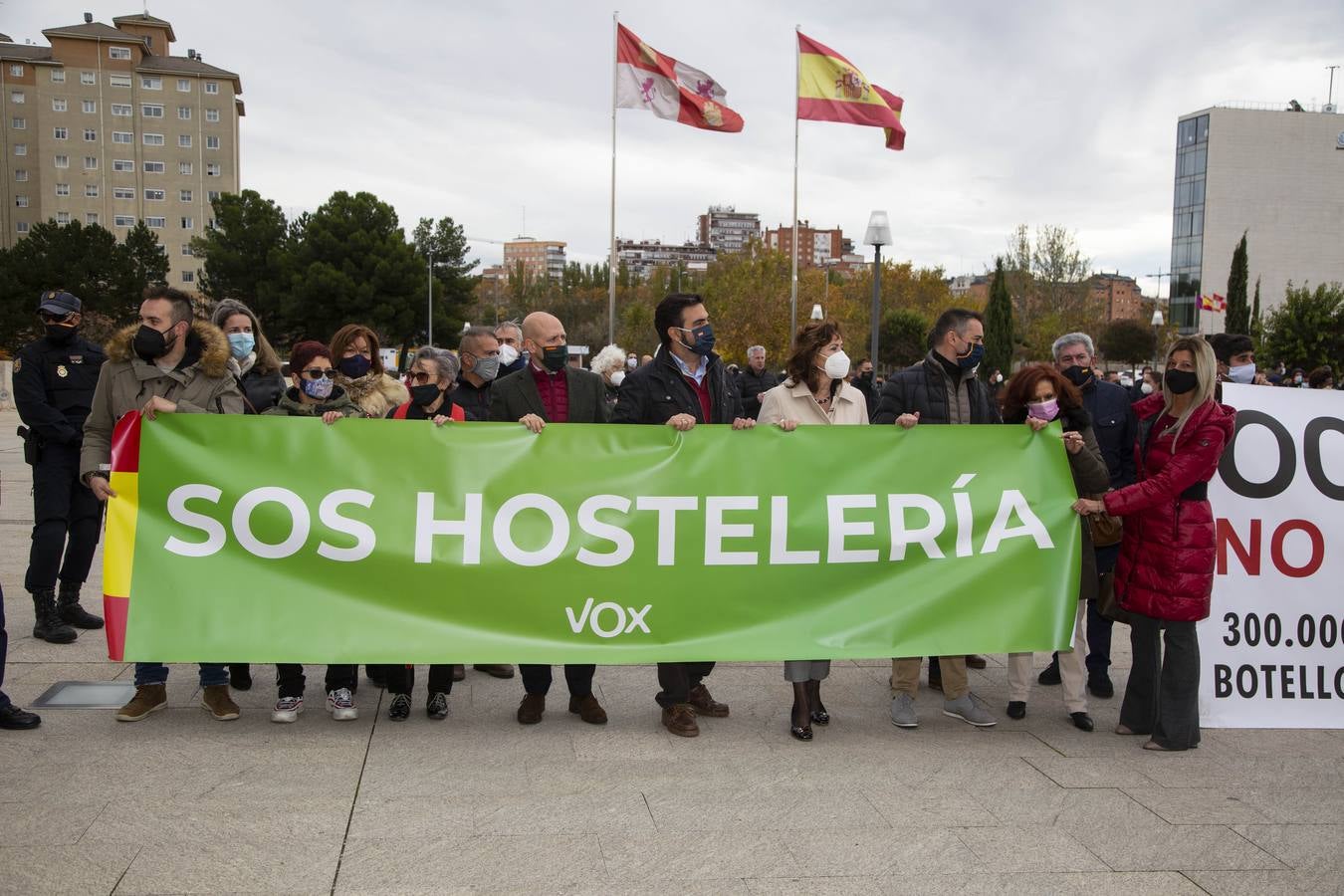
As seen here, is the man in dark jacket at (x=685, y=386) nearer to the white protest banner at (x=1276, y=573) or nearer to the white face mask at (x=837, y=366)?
the white face mask at (x=837, y=366)

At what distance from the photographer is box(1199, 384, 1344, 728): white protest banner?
17.6 feet

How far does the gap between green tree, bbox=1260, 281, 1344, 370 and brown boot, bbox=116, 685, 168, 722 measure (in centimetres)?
4182

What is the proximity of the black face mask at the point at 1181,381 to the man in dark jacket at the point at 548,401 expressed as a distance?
2743 mm

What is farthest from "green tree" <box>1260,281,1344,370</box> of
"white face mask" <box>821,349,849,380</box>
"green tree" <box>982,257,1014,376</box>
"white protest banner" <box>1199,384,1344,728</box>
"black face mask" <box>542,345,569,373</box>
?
"black face mask" <box>542,345,569,373</box>

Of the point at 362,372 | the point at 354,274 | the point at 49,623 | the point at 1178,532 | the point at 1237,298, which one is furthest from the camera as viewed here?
the point at 354,274

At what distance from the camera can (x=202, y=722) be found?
510 cm

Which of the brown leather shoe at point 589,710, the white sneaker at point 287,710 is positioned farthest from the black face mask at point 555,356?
the white sneaker at point 287,710

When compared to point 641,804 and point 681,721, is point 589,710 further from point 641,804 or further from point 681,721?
point 641,804

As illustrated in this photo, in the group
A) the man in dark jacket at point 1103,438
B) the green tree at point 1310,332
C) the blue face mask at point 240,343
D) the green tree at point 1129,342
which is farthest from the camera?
the green tree at point 1129,342

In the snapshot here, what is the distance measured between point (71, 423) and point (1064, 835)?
5904mm

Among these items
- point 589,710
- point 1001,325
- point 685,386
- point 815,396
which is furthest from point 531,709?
point 1001,325

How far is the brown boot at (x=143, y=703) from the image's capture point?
16.5ft

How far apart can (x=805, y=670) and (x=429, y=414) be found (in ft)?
7.45

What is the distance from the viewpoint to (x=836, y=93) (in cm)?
2184
